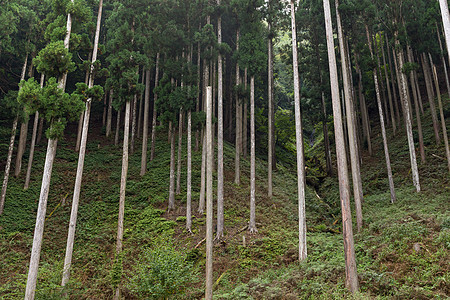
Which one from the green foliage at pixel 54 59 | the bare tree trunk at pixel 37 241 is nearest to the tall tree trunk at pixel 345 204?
the bare tree trunk at pixel 37 241

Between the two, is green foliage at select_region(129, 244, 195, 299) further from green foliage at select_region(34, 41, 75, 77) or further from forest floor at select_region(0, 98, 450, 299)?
green foliage at select_region(34, 41, 75, 77)

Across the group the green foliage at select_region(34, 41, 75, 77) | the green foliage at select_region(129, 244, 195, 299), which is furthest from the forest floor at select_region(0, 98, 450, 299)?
the green foliage at select_region(34, 41, 75, 77)

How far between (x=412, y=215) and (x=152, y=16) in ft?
57.5

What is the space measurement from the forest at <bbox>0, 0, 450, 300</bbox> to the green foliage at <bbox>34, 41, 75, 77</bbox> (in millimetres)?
63

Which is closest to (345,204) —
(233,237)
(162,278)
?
(162,278)

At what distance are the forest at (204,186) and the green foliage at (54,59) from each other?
6cm

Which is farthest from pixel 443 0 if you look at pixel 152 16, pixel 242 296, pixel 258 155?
pixel 258 155

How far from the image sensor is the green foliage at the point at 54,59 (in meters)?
9.42

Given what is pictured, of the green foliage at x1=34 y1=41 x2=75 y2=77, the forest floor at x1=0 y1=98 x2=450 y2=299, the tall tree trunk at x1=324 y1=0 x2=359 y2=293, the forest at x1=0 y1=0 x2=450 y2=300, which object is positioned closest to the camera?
the tall tree trunk at x1=324 y1=0 x2=359 y2=293

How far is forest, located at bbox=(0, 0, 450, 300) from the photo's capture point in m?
7.88

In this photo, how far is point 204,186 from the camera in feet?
46.8

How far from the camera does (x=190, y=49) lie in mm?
17000

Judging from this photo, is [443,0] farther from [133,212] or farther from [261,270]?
[133,212]

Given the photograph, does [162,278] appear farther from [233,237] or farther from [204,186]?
[204,186]
